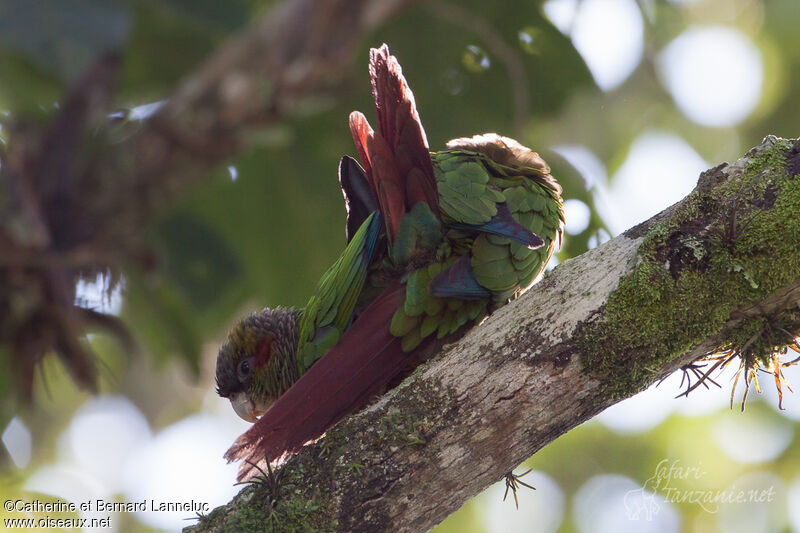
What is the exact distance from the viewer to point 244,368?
307 centimetres

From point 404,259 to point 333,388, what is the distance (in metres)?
0.52

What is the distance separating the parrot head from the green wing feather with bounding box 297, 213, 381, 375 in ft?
0.98

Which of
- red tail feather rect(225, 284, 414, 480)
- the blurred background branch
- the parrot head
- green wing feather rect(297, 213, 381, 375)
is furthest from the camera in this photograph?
the parrot head

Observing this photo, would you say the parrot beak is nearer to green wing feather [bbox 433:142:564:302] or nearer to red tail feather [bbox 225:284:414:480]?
red tail feather [bbox 225:284:414:480]

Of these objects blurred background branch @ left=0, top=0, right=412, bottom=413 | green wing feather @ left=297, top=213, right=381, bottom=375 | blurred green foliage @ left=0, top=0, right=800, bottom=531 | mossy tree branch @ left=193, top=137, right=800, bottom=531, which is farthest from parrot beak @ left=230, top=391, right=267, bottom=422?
blurred background branch @ left=0, top=0, right=412, bottom=413

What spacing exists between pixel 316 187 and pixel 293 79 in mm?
1787

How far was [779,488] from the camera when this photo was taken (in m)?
5.71

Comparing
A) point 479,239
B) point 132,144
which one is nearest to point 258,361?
point 479,239

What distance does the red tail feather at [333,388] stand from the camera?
2.22 m

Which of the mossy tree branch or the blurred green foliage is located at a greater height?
the blurred green foliage

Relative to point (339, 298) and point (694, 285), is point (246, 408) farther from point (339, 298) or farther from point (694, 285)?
point (694, 285)

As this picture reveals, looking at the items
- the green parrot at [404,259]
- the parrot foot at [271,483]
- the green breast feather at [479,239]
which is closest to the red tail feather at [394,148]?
the green parrot at [404,259]

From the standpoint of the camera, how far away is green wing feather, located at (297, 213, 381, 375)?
257 centimetres

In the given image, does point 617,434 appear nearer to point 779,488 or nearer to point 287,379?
point 779,488
